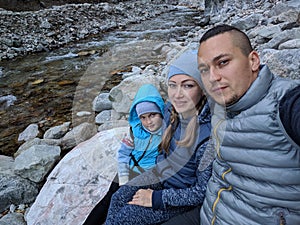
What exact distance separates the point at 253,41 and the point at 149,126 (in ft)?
12.1

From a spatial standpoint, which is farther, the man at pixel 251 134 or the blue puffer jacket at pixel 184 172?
the blue puffer jacket at pixel 184 172

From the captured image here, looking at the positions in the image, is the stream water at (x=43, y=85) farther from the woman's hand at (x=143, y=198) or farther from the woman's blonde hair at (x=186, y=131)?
the woman's blonde hair at (x=186, y=131)

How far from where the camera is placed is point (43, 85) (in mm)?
6699

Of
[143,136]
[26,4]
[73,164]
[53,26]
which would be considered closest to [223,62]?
[143,136]

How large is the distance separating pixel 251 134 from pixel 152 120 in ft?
2.72

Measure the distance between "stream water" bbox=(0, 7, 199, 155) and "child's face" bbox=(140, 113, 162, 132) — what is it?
10.3 ft

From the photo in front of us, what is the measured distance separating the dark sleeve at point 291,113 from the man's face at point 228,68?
187 millimetres

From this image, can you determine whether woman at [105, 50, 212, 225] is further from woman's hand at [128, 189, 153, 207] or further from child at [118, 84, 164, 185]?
child at [118, 84, 164, 185]

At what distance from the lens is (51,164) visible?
3.36 m

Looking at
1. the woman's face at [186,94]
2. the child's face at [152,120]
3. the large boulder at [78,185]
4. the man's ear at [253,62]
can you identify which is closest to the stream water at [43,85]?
the large boulder at [78,185]

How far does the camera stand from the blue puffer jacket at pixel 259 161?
118cm

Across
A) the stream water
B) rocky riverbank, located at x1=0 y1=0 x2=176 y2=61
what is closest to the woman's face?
the stream water

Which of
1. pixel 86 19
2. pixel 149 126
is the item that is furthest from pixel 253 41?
pixel 86 19

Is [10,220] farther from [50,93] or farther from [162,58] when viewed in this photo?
[162,58]
